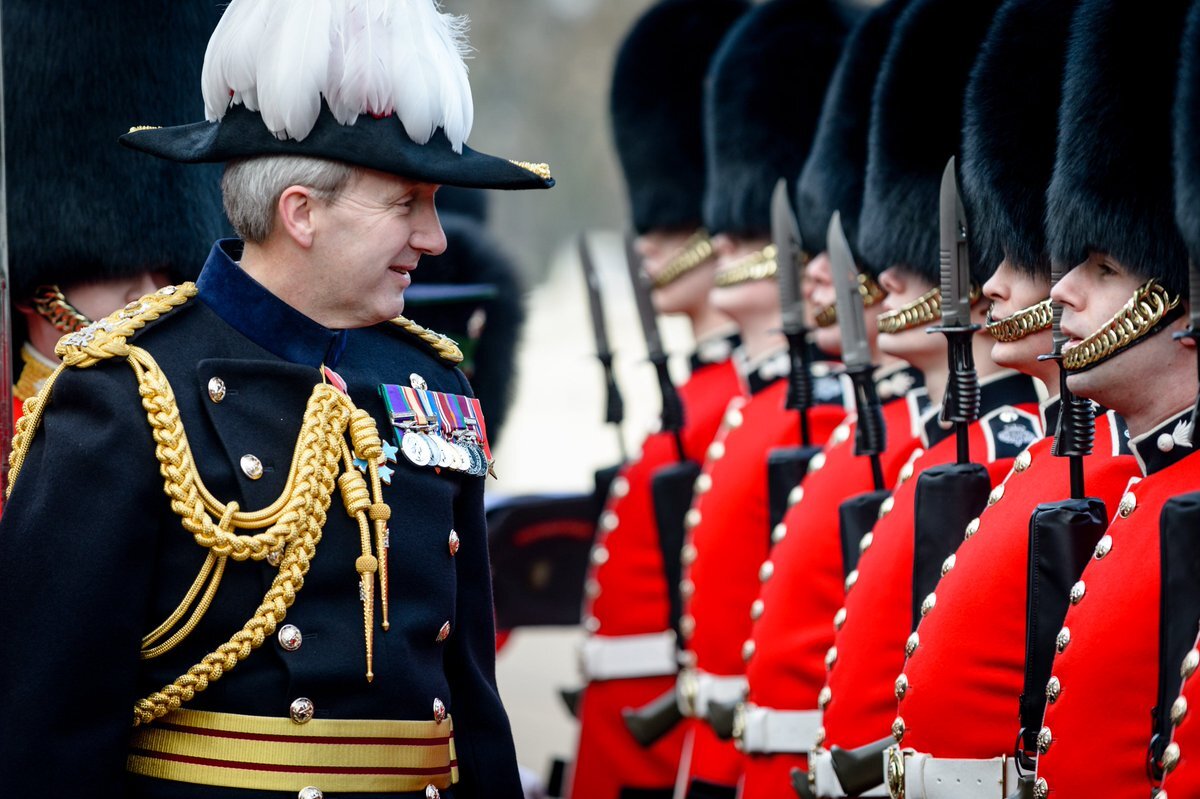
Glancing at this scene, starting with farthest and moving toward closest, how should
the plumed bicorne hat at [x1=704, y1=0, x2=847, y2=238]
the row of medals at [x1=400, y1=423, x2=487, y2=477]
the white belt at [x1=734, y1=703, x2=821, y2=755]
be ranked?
the plumed bicorne hat at [x1=704, y1=0, x2=847, y2=238], the white belt at [x1=734, y1=703, x2=821, y2=755], the row of medals at [x1=400, y1=423, x2=487, y2=477]

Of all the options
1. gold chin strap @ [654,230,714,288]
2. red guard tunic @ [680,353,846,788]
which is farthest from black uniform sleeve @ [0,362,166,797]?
gold chin strap @ [654,230,714,288]

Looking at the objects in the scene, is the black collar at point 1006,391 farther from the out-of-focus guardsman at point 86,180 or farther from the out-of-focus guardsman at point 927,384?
the out-of-focus guardsman at point 86,180

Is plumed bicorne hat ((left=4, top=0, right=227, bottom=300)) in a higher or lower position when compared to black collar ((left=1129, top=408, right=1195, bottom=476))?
higher

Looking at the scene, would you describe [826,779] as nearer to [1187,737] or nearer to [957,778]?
[957,778]

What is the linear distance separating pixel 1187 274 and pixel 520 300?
3.82 m

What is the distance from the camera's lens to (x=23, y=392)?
11.3 ft

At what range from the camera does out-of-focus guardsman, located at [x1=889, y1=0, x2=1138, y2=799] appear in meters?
2.73

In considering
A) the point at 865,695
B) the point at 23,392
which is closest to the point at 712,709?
the point at 865,695

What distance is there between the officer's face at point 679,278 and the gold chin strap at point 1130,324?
294cm

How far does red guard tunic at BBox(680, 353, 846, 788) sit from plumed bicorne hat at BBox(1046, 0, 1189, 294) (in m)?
1.85

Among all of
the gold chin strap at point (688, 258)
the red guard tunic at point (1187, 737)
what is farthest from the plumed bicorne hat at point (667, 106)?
the red guard tunic at point (1187, 737)

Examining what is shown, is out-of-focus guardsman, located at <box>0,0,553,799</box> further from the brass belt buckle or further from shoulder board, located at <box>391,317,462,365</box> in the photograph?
the brass belt buckle

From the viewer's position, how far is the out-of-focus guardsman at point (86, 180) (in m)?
3.46

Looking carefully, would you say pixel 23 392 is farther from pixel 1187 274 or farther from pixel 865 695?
pixel 1187 274
